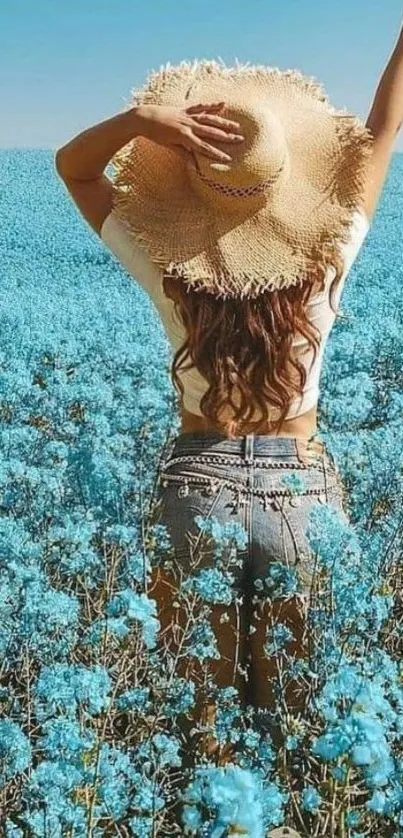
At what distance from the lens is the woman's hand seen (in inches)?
75.9

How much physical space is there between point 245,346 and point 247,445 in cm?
16

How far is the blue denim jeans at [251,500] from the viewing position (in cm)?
199

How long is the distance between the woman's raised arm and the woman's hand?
272 mm

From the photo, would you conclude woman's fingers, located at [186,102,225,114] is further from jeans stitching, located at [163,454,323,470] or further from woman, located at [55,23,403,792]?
jeans stitching, located at [163,454,323,470]

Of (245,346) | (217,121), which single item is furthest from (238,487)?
(217,121)

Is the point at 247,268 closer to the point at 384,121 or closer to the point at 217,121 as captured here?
the point at 217,121

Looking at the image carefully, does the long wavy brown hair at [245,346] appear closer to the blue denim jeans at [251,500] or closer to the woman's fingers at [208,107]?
the blue denim jeans at [251,500]

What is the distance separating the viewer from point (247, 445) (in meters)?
2.01

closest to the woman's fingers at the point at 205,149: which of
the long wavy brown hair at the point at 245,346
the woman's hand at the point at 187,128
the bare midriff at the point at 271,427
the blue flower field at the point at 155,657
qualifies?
the woman's hand at the point at 187,128

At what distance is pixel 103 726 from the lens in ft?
5.70

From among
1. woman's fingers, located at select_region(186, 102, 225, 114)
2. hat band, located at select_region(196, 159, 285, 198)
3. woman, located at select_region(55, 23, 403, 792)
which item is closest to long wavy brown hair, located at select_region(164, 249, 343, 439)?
woman, located at select_region(55, 23, 403, 792)

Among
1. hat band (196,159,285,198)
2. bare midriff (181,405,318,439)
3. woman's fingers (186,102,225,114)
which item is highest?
woman's fingers (186,102,225,114)

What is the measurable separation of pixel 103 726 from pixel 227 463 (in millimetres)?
469

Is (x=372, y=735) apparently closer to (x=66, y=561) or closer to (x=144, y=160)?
(x=144, y=160)
